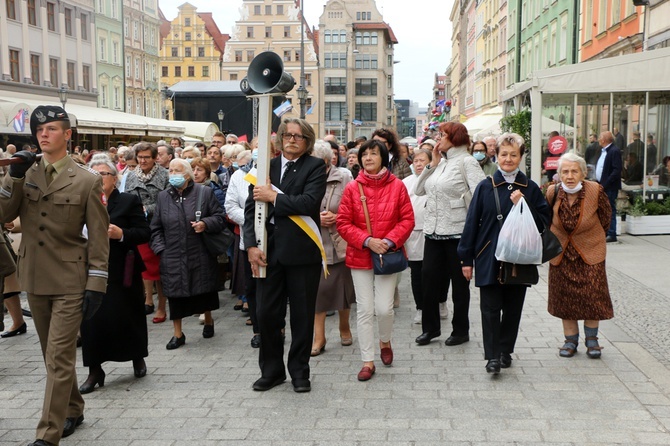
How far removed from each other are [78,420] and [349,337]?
287 centimetres

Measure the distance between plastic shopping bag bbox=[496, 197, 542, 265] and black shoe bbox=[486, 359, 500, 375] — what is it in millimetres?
791

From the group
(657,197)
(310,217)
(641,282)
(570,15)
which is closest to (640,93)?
(657,197)

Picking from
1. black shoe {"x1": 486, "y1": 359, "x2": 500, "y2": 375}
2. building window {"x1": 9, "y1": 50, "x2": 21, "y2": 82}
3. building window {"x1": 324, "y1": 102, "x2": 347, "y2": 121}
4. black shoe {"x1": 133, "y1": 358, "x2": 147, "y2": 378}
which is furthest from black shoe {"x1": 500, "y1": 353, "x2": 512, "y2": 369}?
building window {"x1": 324, "y1": 102, "x2": 347, "y2": 121}

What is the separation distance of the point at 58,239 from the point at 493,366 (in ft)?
11.0

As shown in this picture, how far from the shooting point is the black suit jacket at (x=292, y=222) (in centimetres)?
572

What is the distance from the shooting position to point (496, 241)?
6168 mm

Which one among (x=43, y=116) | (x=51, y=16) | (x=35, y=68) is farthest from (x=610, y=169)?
(x=51, y=16)

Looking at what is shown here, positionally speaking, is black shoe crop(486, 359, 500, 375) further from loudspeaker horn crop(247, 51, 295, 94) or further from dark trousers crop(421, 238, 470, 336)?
loudspeaker horn crop(247, 51, 295, 94)

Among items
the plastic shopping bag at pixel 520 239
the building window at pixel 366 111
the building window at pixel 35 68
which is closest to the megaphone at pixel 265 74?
the plastic shopping bag at pixel 520 239

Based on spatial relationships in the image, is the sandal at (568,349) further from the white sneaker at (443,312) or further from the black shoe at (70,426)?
the black shoe at (70,426)

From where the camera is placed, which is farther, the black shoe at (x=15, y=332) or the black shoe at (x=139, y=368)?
the black shoe at (x=15, y=332)

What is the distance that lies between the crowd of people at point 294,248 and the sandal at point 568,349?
0.5 inches

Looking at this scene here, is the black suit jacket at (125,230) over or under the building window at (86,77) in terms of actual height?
under

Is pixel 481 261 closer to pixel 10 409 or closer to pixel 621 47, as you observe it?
pixel 10 409
